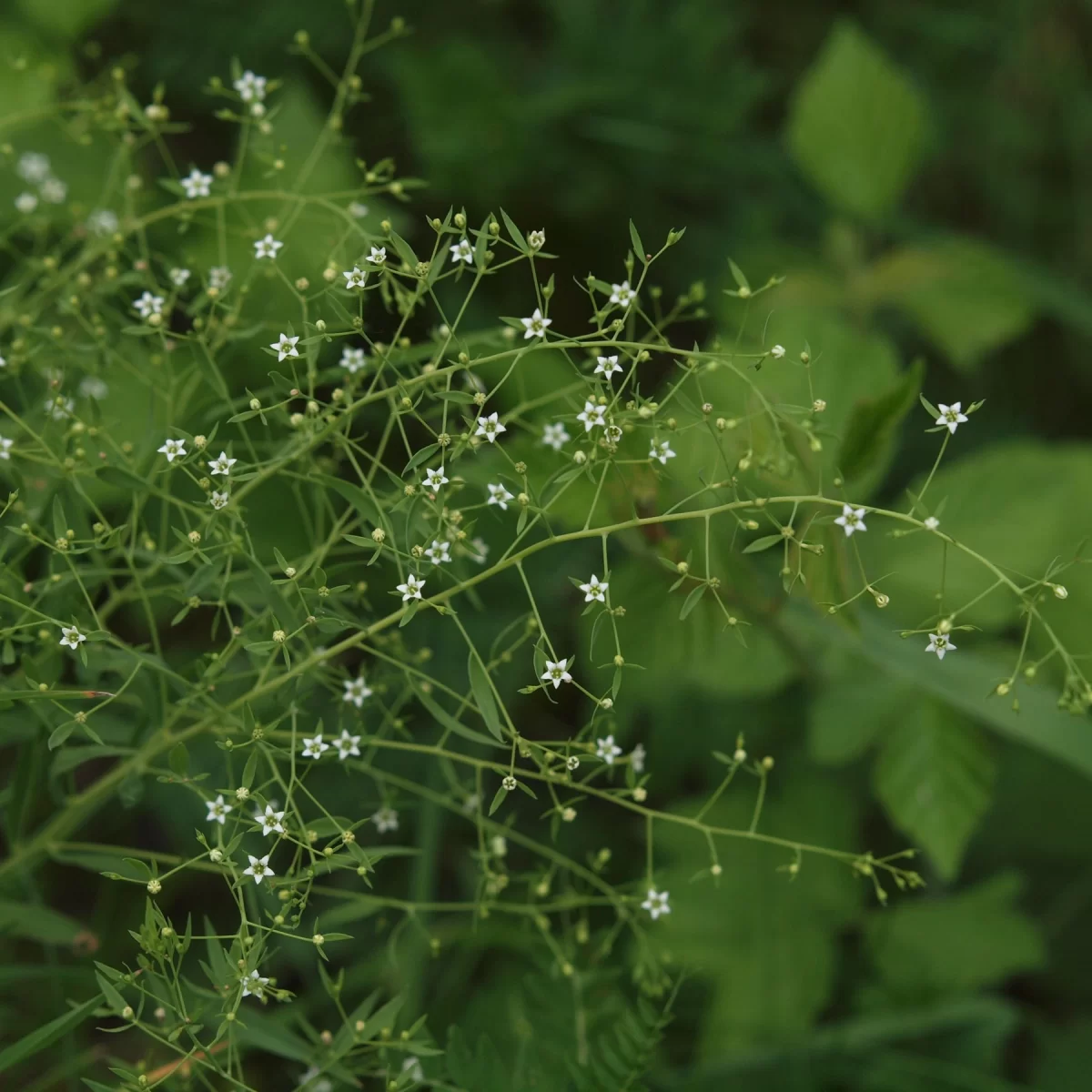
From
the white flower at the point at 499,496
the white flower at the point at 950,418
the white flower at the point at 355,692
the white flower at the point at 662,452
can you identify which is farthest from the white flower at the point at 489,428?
the white flower at the point at 950,418

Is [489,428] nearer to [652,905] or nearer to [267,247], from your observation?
[267,247]

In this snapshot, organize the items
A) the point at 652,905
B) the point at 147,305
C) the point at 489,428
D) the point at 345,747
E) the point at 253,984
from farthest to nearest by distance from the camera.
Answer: the point at 147,305 < the point at 652,905 < the point at 345,747 < the point at 489,428 < the point at 253,984

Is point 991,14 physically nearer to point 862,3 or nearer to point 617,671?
point 862,3

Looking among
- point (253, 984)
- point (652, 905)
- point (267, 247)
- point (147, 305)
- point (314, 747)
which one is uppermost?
point (267, 247)

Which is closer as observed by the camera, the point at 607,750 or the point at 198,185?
the point at 607,750

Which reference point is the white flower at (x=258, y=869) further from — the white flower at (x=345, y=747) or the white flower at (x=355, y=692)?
the white flower at (x=355, y=692)

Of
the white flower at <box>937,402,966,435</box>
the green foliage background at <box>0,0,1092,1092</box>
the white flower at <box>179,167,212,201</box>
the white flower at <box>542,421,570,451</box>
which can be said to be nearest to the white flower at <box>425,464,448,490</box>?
the white flower at <box>542,421,570,451</box>

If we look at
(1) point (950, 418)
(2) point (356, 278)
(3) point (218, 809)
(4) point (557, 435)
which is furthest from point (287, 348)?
(1) point (950, 418)

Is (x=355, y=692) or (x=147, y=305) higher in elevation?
(x=147, y=305)

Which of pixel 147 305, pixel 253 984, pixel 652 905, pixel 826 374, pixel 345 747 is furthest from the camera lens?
pixel 826 374
